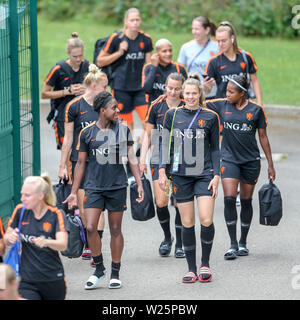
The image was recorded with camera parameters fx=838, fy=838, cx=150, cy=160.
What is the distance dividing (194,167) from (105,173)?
90cm

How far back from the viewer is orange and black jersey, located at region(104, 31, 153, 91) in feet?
41.3

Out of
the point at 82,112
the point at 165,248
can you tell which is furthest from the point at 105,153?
the point at 165,248

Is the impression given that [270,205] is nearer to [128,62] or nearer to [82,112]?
[82,112]

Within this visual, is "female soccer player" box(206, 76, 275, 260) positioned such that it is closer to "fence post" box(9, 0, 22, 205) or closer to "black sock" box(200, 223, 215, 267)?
"black sock" box(200, 223, 215, 267)

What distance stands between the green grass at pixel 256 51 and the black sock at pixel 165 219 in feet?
31.4

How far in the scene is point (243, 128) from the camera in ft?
30.3

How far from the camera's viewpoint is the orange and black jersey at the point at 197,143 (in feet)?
27.4

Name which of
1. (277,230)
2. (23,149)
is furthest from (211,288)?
(23,149)

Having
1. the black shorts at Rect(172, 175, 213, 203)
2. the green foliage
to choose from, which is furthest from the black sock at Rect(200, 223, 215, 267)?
the green foliage

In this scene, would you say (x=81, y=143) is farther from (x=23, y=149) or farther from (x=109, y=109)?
(x=23, y=149)

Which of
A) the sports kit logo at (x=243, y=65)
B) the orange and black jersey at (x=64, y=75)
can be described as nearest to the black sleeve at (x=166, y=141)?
the orange and black jersey at (x=64, y=75)

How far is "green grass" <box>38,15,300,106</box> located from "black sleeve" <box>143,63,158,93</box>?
784 cm

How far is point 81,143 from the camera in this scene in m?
8.23

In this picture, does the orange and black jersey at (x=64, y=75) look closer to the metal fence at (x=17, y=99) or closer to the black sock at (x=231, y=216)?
the metal fence at (x=17, y=99)
